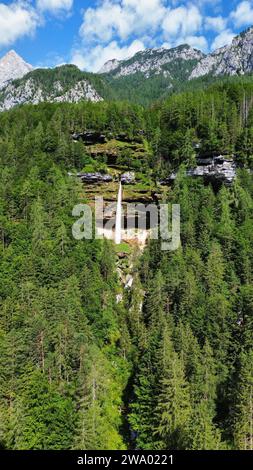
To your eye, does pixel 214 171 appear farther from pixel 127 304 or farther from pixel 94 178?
pixel 127 304

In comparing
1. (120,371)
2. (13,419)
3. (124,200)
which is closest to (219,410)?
(120,371)

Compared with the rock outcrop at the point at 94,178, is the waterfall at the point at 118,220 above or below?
below

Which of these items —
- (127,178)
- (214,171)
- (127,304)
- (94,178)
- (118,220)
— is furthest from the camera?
(127,178)

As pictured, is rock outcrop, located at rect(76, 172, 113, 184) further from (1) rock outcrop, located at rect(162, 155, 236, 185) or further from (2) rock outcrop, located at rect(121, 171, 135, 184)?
(1) rock outcrop, located at rect(162, 155, 236, 185)

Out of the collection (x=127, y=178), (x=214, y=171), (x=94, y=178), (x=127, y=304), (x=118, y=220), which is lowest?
(x=127, y=304)

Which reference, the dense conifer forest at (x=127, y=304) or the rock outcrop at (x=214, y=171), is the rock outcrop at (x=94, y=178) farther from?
the rock outcrop at (x=214, y=171)

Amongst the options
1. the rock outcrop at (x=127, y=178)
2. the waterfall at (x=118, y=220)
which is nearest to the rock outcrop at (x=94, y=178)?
the rock outcrop at (x=127, y=178)

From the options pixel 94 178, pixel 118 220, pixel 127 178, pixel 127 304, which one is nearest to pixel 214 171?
pixel 127 178

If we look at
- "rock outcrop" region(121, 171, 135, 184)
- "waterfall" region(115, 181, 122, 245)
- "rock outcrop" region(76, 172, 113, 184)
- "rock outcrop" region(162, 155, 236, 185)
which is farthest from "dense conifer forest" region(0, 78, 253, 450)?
"waterfall" region(115, 181, 122, 245)

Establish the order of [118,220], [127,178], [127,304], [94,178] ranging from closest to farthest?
[127,304], [118,220], [94,178], [127,178]
